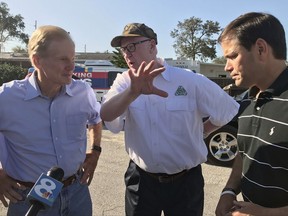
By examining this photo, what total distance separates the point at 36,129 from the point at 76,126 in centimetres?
28

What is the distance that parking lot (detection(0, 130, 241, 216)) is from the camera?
15.9 feet

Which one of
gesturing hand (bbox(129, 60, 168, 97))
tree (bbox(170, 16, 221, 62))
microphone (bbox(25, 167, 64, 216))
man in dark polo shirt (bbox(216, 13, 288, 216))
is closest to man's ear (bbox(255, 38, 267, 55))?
man in dark polo shirt (bbox(216, 13, 288, 216))

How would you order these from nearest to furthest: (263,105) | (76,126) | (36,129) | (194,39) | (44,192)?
(44,192) < (263,105) < (36,129) < (76,126) < (194,39)

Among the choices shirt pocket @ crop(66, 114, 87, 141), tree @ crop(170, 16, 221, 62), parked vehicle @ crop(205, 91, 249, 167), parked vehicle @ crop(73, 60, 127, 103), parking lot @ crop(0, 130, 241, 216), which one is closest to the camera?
shirt pocket @ crop(66, 114, 87, 141)

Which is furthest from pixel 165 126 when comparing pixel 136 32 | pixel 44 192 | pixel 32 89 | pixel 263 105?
pixel 44 192

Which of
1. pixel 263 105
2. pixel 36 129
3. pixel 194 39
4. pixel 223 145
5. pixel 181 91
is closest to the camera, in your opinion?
pixel 263 105

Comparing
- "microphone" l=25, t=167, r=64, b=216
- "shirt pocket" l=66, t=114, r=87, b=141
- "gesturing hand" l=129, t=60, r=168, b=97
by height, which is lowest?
"microphone" l=25, t=167, r=64, b=216

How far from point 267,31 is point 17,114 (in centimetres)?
156

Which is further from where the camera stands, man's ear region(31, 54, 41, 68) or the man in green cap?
the man in green cap

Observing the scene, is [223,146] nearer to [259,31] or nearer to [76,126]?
[76,126]

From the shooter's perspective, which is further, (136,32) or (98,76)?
(98,76)

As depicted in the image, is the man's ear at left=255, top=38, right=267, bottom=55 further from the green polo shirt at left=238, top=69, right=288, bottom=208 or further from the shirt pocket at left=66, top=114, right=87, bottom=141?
the shirt pocket at left=66, top=114, right=87, bottom=141

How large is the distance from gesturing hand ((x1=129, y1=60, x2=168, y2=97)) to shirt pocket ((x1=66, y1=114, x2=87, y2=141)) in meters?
0.55

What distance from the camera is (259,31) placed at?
6.43 feet
